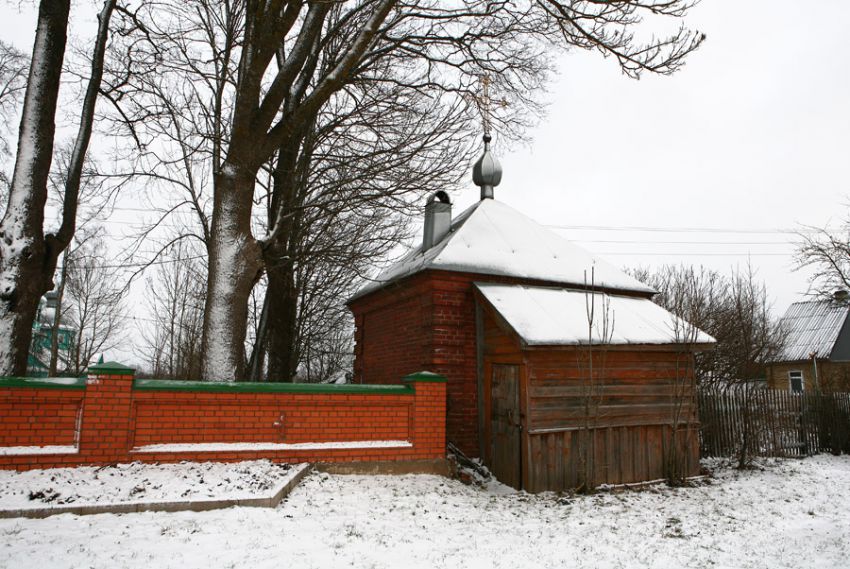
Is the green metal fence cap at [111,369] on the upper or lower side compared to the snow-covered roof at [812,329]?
lower

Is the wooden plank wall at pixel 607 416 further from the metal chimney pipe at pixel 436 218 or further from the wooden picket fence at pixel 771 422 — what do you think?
the metal chimney pipe at pixel 436 218

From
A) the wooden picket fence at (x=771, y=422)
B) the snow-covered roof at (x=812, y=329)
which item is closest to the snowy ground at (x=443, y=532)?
the wooden picket fence at (x=771, y=422)

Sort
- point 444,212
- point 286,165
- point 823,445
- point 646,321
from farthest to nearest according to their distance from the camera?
point 823,445
point 286,165
point 444,212
point 646,321

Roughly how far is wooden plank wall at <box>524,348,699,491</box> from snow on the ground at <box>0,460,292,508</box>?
3.90 m

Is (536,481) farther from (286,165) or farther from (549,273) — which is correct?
(286,165)

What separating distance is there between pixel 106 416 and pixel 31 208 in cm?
328

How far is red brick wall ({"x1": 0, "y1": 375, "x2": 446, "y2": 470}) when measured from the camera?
664cm

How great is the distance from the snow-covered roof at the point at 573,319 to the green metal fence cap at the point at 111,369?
17.3ft

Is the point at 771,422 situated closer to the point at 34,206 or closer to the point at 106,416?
the point at 106,416

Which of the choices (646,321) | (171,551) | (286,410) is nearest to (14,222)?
(286,410)

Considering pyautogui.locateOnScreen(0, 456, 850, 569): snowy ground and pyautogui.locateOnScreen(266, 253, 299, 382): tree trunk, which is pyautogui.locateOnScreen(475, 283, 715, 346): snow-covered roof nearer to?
pyautogui.locateOnScreen(0, 456, 850, 569): snowy ground

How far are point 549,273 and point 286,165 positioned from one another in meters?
6.90

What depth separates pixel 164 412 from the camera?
717cm

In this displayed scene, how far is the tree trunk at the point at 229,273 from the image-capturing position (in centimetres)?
860
